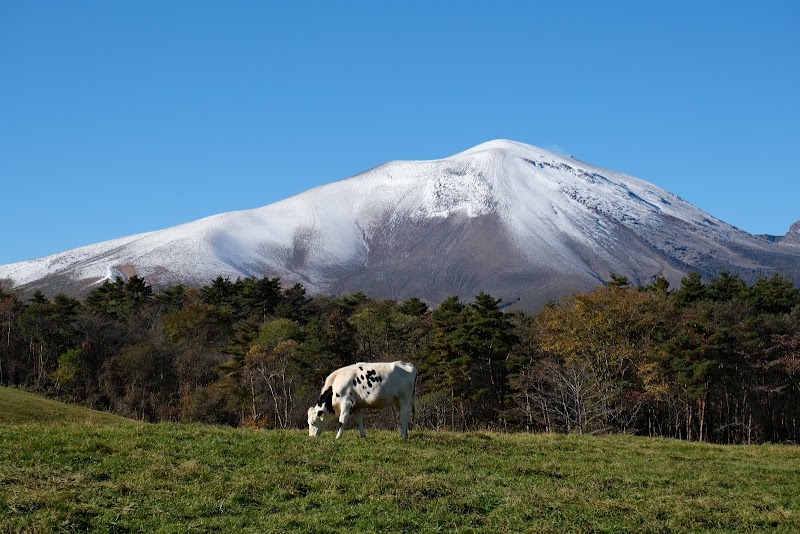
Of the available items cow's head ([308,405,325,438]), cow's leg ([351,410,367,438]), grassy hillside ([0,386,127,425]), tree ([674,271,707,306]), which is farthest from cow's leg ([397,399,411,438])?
tree ([674,271,707,306])

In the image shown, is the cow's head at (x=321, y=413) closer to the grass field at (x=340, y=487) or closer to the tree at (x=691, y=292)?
the grass field at (x=340, y=487)

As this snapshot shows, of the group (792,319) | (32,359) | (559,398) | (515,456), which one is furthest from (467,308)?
(515,456)

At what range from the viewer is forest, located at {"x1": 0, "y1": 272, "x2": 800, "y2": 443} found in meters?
55.0

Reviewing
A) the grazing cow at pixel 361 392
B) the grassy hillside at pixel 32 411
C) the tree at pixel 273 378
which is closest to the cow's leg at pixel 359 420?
the grazing cow at pixel 361 392

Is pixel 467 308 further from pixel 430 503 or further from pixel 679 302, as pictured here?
pixel 430 503

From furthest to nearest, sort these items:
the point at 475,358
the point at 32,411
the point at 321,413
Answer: the point at 475,358
the point at 32,411
the point at 321,413

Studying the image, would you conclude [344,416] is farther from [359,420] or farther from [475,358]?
[475,358]

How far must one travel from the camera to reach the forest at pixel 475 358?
5503 cm

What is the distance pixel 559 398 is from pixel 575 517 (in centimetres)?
4506

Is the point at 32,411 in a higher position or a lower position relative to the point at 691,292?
lower

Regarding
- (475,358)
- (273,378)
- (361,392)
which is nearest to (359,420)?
(361,392)

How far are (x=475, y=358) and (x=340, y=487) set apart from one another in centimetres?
5385

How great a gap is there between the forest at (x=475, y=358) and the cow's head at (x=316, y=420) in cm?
2414

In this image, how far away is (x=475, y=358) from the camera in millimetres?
66375
